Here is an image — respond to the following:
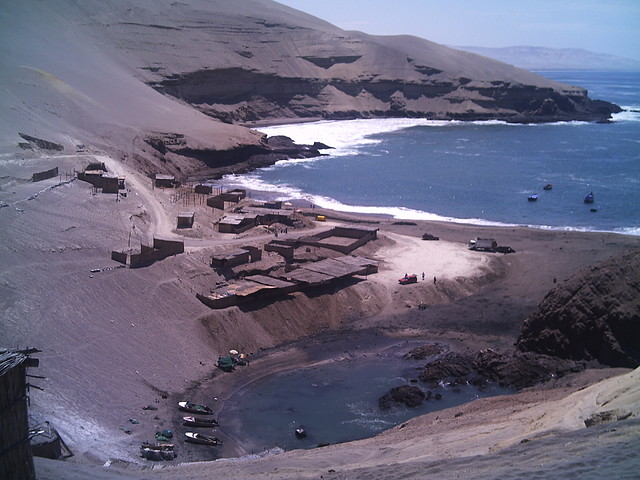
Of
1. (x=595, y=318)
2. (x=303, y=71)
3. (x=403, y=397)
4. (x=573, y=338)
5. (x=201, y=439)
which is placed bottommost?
(x=201, y=439)

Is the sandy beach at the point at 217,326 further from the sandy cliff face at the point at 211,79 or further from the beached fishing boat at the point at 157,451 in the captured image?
the sandy cliff face at the point at 211,79

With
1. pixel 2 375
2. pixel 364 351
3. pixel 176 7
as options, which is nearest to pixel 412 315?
pixel 364 351

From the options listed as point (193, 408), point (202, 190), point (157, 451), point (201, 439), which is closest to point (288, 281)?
point (193, 408)

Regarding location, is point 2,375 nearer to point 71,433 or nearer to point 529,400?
point 71,433

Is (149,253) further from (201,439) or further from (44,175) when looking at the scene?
(44,175)

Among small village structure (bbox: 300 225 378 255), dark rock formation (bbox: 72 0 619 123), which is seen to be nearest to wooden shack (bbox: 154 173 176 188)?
small village structure (bbox: 300 225 378 255)

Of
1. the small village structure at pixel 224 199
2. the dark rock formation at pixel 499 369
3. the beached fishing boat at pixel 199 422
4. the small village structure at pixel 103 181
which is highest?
the small village structure at pixel 103 181

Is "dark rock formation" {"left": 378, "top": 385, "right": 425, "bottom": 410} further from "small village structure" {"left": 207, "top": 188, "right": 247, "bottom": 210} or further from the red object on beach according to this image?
"small village structure" {"left": 207, "top": 188, "right": 247, "bottom": 210}

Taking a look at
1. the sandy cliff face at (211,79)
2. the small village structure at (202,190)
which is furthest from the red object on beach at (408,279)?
the sandy cliff face at (211,79)
